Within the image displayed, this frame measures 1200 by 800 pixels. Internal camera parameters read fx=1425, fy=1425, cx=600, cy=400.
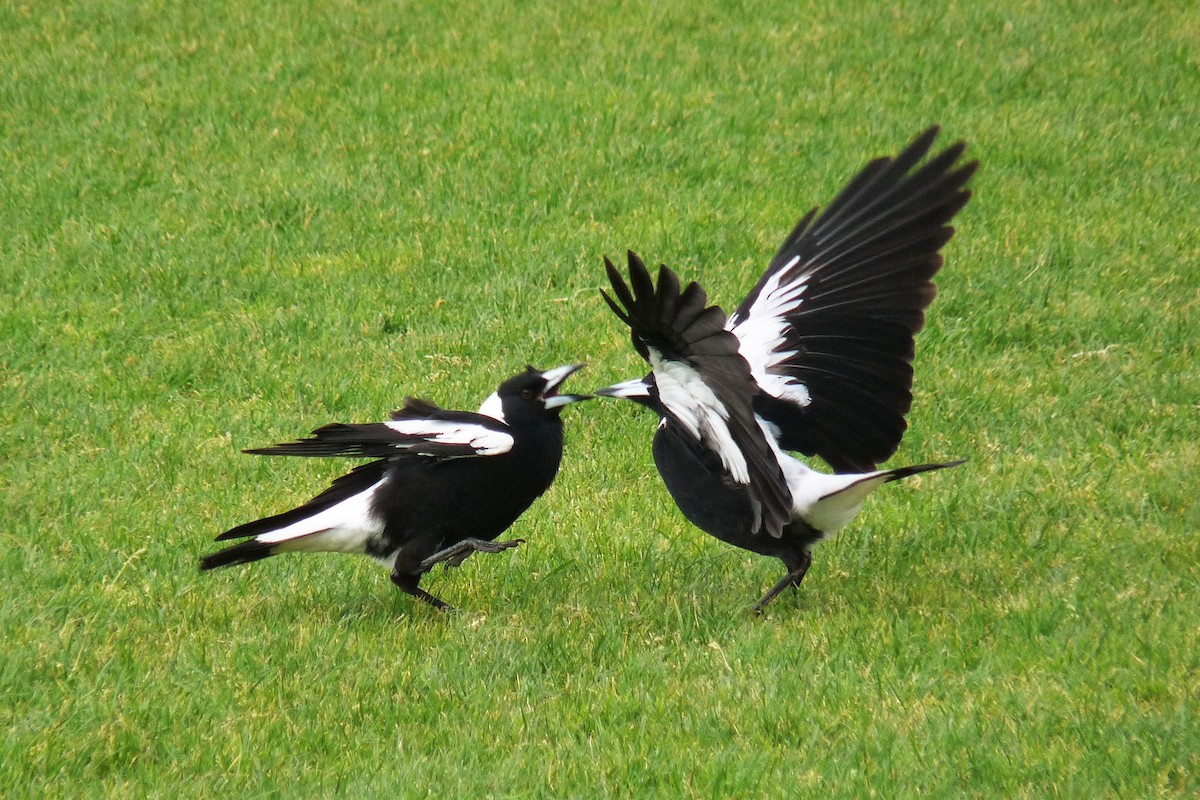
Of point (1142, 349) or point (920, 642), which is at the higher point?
point (920, 642)

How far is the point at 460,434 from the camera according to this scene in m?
5.20

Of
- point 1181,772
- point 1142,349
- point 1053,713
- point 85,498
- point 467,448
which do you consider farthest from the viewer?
point 1142,349

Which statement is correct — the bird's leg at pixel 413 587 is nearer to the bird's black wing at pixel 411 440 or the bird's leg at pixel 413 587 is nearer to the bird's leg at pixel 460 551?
the bird's leg at pixel 460 551

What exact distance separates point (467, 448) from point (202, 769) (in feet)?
5.26

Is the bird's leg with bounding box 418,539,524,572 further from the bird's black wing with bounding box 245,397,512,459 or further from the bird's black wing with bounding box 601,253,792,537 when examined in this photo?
the bird's black wing with bounding box 601,253,792,537

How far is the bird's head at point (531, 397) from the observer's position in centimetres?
543

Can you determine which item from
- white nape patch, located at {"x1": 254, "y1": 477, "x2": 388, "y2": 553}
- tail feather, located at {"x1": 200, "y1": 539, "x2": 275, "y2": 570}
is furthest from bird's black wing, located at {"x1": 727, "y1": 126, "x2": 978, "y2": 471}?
tail feather, located at {"x1": 200, "y1": 539, "x2": 275, "y2": 570}

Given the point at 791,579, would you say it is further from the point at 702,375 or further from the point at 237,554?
the point at 237,554

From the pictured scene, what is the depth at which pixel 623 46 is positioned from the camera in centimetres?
1143

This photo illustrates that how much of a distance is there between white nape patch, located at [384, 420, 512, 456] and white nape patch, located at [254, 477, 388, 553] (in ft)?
1.03

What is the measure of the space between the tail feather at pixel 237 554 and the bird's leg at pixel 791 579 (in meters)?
1.76

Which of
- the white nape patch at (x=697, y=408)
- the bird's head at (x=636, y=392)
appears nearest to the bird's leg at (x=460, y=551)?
the bird's head at (x=636, y=392)

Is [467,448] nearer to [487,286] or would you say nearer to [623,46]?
[487,286]

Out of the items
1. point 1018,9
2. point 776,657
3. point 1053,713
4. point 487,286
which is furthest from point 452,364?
point 1018,9
